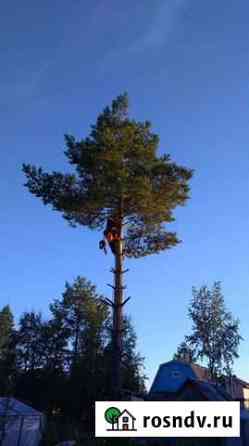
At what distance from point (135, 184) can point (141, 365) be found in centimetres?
4029

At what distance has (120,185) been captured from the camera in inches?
916

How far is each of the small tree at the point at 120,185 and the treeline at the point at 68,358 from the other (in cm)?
2901

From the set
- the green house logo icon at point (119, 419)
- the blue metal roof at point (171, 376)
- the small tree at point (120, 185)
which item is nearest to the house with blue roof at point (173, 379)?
the blue metal roof at point (171, 376)

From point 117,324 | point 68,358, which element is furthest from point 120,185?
point 68,358

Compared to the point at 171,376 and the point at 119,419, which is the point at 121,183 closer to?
the point at 119,419

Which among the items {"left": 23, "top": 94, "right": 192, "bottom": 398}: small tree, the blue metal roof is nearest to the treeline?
the blue metal roof

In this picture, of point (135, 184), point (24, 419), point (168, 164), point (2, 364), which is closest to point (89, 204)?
point (135, 184)

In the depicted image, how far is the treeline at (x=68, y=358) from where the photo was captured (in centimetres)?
5378

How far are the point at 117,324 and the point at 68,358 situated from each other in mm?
40931

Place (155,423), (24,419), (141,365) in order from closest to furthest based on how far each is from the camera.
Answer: (155,423), (24,419), (141,365)

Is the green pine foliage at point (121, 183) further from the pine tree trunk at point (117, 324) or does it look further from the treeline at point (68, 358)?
the treeline at point (68, 358)

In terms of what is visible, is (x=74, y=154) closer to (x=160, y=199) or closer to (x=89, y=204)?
(x=89, y=204)

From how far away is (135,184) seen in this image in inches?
918

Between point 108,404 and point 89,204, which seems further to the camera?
point 89,204
